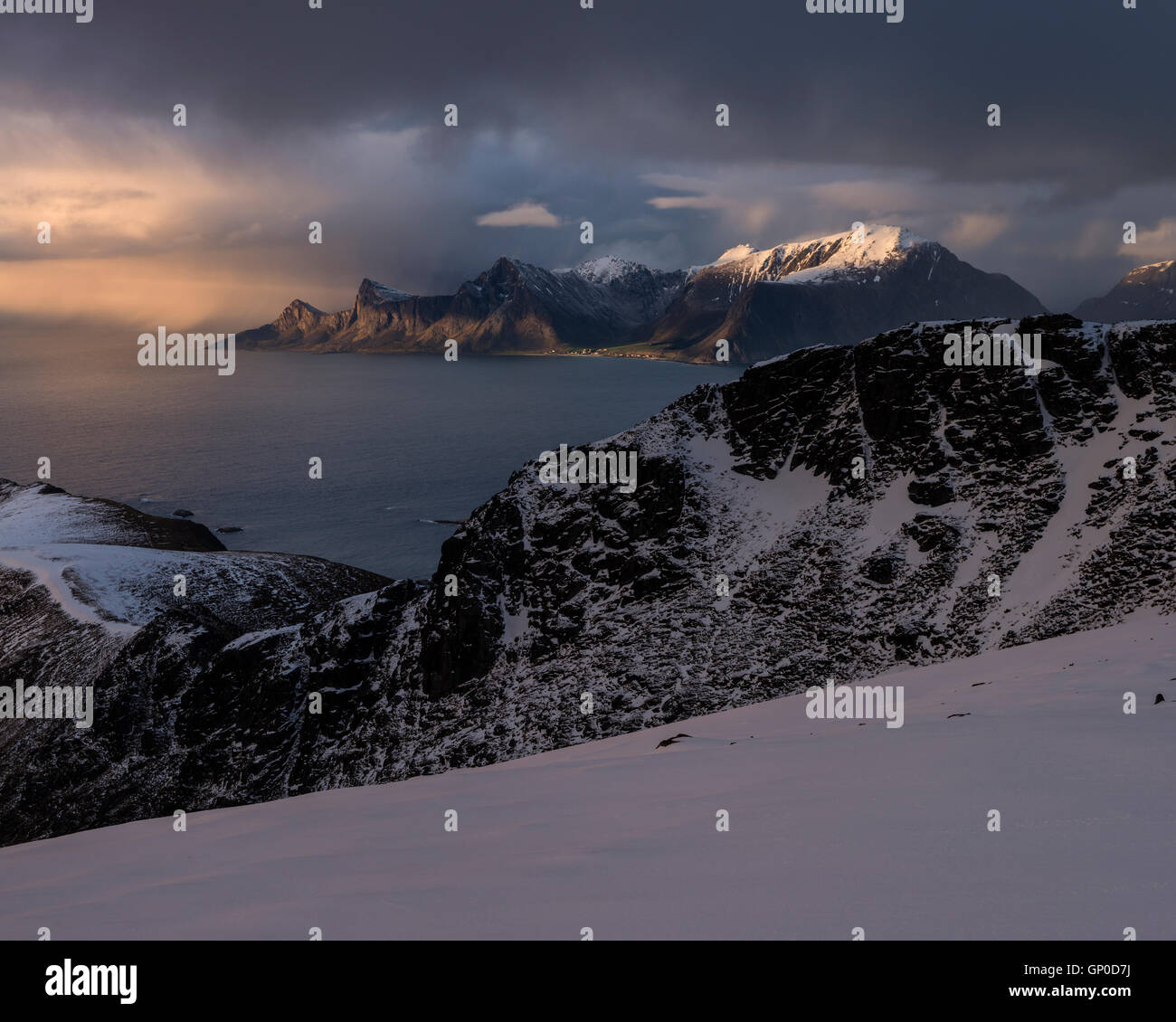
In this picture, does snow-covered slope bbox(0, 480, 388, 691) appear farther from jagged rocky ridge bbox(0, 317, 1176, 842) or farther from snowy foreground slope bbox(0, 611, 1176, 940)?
snowy foreground slope bbox(0, 611, 1176, 940)

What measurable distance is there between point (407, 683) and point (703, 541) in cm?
2812

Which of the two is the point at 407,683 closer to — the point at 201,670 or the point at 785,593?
the point at 201,670

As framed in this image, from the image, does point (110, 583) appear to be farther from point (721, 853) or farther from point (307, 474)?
point (721, 853)

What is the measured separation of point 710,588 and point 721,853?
4692 centimetres

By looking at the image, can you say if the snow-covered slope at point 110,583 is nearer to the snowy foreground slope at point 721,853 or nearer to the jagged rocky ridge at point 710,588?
the jagged rocky ridge at point 710,588

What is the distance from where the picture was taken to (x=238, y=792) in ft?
181

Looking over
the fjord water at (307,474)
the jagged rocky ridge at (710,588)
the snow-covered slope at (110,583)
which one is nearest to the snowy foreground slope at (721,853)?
the jagged rocky ridge at (710,588)

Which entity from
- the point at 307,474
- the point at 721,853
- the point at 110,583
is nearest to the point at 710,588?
the point at 721,853

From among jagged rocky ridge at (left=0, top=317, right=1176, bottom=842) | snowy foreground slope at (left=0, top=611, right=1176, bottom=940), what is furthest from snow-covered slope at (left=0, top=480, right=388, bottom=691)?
snowy foreground slope at (left=0, top=611, right=1176, bottom=940)

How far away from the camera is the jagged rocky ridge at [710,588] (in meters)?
44.8

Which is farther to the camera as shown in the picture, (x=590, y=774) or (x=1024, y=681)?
(x=1024, y=681)

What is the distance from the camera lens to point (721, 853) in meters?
7.01

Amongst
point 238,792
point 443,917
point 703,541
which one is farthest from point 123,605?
point 443,917

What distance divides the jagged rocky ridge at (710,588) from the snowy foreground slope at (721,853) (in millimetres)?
32992
